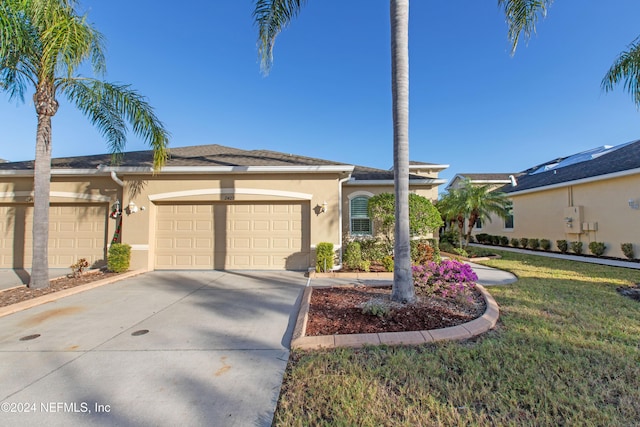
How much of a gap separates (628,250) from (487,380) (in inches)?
475

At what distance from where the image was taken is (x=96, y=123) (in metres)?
8.21

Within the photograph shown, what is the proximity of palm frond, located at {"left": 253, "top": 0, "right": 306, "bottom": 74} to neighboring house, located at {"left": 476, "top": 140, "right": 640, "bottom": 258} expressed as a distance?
41.4 ft

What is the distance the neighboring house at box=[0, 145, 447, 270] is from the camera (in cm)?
869

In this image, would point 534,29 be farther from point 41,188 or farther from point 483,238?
point 483,238

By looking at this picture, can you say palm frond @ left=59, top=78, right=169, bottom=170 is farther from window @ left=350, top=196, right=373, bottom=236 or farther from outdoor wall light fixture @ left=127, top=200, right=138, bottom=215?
Answer: window @ left=350, top=196, right=373, bottom=236

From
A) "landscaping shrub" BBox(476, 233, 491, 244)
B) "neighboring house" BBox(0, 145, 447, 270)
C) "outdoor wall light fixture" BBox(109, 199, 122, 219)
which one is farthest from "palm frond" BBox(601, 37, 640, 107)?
"outdoor wall light fixture" BBox(109, 199, 122, 219)

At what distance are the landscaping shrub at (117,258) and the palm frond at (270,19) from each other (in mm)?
6722

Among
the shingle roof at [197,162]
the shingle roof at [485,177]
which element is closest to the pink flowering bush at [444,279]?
the shingle roof at [197,162]

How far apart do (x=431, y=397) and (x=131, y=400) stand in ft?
8.98

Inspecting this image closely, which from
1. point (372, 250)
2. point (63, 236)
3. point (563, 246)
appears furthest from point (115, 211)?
point (563, 246)

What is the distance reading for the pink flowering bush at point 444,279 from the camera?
5316 mm

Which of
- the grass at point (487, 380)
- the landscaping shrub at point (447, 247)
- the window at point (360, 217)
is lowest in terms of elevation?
Answer: the grass at point (487, 380)

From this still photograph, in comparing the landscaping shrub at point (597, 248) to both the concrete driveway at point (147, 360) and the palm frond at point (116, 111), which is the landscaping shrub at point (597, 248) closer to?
the concrete driveway at point (147, 360)

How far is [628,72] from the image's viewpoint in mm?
6301
